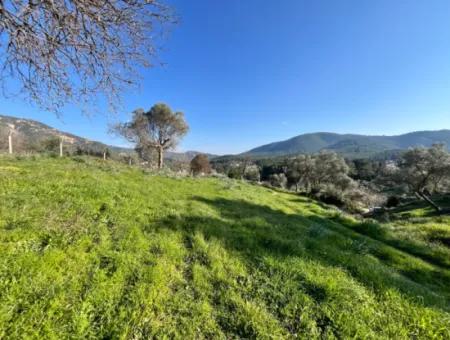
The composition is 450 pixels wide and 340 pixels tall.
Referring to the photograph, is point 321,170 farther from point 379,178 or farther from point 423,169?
point 423,169

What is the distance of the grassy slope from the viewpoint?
311 cm

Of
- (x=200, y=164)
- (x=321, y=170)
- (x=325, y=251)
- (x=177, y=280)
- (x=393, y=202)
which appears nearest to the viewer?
(x=177, y=280)

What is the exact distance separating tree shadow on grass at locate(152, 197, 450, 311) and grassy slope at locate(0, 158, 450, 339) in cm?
5

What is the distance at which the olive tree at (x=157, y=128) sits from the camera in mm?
36188

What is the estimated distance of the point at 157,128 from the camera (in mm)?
37156

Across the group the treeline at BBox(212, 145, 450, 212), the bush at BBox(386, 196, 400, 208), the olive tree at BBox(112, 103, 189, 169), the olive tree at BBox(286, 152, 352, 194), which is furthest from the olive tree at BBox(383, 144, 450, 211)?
the olive tree at BBox(112, 103, 189, 169)

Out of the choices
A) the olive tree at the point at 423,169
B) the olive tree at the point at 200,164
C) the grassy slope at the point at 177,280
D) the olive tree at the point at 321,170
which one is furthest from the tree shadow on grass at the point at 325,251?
the olive tree at the point at 200,164

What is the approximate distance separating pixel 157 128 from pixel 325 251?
35039 millimetres

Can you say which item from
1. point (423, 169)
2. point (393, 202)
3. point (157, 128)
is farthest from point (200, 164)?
point (423, 169)

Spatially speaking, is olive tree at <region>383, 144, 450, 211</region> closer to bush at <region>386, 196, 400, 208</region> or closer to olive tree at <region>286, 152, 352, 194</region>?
bush at <region>386, 196, 400, 208</region>

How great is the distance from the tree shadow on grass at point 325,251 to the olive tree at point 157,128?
30.9m

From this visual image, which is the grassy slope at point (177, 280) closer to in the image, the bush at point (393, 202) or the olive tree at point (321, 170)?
the bush at point (393, 202)

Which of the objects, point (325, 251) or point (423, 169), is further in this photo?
point (423, 169)

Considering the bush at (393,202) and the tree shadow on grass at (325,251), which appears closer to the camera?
the tree shadow on grass at (325,251)
